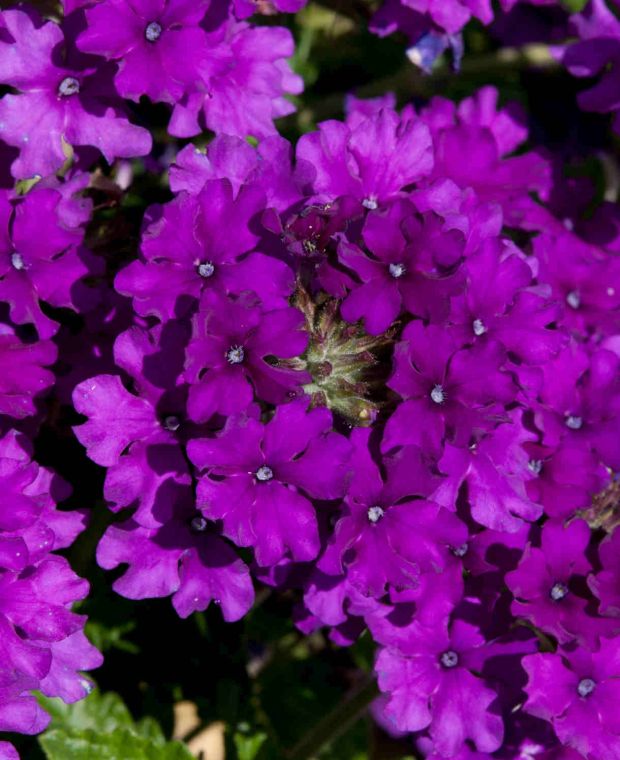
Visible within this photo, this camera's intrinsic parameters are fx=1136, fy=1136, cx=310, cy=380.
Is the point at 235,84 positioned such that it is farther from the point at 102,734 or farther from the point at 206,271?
the point at 102,734

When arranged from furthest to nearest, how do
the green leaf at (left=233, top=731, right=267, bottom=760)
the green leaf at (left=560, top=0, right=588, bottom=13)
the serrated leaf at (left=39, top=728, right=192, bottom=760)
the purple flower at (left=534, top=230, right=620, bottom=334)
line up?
the green leaf at (left=560, top=0, right=588, bottom=13)
the green leaf at (left=233, top=731, right=267, bottom=760)
the purple flower at (left=534, top=230, right=620, bottom=334)
the serrated leaf at (left=39, top=728, right=192, bottom=760)

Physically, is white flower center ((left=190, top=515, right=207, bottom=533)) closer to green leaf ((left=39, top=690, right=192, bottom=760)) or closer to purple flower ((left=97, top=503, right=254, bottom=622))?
purple flower ((left=97, top=503, right=254, bottom=622))

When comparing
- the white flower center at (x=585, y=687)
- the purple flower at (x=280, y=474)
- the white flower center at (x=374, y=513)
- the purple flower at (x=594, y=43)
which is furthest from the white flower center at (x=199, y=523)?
the purple flower at (x=594, y=43)

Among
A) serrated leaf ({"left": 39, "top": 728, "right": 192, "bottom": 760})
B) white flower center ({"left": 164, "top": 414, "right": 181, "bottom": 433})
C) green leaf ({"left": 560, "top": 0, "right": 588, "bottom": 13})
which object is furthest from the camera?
green leaf ({"left": 560, "top": 0, "right": 588, "bottom": 13})

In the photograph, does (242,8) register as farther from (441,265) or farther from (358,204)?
(441,265)

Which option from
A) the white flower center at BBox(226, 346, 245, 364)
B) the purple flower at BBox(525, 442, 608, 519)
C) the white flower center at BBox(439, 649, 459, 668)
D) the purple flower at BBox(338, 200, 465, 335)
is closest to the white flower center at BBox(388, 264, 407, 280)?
the purple flower at BBox(338, 200, 465, 335)

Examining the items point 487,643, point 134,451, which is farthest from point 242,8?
point 487,643
